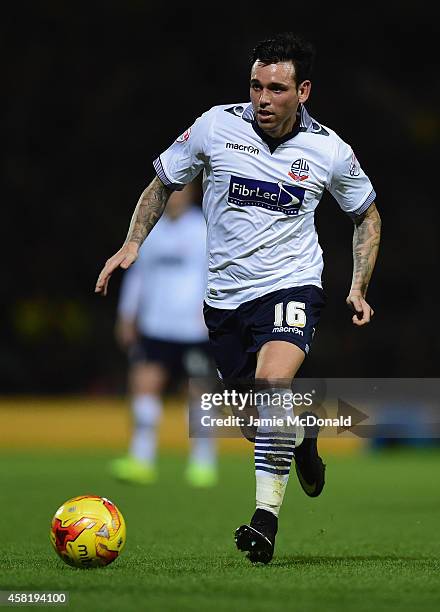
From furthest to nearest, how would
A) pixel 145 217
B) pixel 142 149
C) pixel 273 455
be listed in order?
pixel 142 149, pixel 145 217, pixel 273 455

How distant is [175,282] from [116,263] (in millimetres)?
5582

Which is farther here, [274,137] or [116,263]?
[274,137]

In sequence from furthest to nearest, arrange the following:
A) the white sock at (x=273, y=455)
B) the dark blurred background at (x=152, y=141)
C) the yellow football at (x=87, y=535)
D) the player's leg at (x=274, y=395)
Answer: the dark blurred background at (x=152, y=141) → the white sock at (x=273, y=455) → the player's leg at (x=274, y=395) → the yellow football at (x=87, y=535)

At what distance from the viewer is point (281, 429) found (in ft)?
18.8

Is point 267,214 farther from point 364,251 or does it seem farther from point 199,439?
point 199,439

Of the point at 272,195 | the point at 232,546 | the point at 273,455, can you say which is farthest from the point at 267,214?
the point at 232,546

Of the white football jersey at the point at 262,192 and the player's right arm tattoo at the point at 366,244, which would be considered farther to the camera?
the player's right arm tattoo at the point at 366,244

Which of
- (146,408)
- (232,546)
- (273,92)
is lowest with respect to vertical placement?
(146,408)

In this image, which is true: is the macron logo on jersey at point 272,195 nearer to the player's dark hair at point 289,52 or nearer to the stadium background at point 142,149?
the player's dark hair at point 289,52

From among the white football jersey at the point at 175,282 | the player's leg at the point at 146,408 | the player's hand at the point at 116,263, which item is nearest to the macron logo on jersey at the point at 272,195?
the player's hand at the point at 116,263

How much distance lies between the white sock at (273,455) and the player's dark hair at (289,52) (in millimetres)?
1464

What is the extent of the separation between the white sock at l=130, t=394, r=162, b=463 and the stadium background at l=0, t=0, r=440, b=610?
20.9 feet

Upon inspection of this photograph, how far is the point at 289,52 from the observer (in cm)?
589

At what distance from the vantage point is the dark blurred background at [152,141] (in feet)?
62.7
